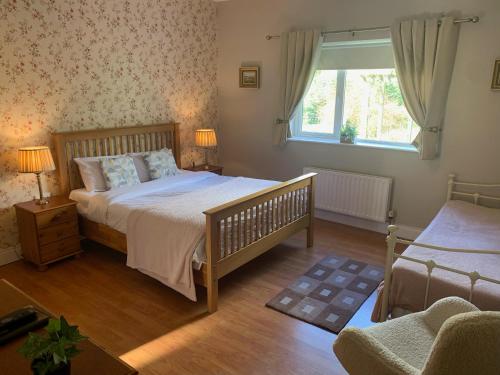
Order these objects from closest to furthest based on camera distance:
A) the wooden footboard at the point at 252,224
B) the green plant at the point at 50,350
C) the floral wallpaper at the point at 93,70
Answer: the green plant at the point at 50,350
the wooden footboard at the point at 252,224
the floral wallpaper at the point at 93,70

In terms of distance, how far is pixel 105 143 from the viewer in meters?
4.04

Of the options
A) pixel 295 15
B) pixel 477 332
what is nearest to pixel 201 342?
pixel 477 332

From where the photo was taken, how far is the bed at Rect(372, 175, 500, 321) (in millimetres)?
2061

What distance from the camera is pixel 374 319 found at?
2408mm

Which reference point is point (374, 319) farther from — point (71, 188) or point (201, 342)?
point (71, 188)

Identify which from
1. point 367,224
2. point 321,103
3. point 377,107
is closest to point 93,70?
point 321,103

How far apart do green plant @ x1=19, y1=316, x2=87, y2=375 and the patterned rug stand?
1.80m

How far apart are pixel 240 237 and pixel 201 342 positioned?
0.83 metres

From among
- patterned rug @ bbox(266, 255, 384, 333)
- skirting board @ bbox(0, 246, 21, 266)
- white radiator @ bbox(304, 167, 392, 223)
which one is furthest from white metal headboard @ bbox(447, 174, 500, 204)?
skirting board @ bbox(0, 246, 21, 266)

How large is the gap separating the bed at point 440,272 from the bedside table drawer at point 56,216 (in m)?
2.66

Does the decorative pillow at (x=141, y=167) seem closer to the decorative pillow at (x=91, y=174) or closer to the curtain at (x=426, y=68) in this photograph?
the decorative pillow at (x=91, y=174)

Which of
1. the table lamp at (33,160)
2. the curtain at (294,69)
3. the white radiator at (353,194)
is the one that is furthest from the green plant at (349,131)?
the table lamp at (33,160)

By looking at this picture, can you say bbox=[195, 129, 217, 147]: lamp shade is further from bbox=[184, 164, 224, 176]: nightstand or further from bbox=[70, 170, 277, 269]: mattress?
bbox=[70, 170, 277, 269]: mattress

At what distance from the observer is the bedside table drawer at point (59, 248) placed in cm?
332
